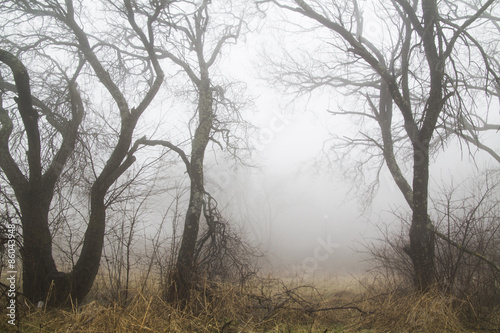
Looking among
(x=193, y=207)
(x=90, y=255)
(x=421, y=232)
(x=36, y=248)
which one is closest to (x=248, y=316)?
(x=193, y=207)

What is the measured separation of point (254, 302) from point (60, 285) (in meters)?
2.87

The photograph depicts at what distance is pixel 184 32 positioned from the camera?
6.93m

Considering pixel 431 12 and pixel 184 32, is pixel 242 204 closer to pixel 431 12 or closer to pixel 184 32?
pixel 184 32

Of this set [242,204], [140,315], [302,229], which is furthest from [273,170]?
[140,315]

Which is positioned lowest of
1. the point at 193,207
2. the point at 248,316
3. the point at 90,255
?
the point at 248,316

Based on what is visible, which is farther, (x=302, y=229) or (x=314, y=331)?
(x=302, y=229)

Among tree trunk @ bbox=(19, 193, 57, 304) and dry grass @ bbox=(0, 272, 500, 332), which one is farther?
tree trunk @ bbox=(19, 193, 57, 304)

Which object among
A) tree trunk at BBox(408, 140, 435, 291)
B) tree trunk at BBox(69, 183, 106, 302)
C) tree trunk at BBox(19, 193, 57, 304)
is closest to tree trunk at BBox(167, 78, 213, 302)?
tree trunk at BBox(69, 183, 106, 302)

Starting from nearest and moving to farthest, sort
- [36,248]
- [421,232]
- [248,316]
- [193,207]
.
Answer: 1. [248,316]
2. [36,248]
3. [421,232]
4. [193,207]

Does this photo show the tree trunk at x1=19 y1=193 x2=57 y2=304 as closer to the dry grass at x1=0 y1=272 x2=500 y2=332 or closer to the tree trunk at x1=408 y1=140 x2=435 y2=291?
the dry grass at x1=0 y1=272 x2=500 y2=332

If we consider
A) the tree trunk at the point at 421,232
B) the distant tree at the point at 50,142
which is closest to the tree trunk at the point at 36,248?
the distant tree at the point at 50,142

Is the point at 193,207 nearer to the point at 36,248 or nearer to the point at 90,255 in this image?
the point at 90,255

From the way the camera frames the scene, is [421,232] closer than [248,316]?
No

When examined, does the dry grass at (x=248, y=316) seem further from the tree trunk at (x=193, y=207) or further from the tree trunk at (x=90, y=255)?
the tree trunk at (x=90, y=255)
